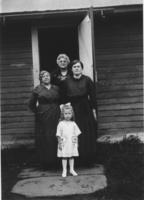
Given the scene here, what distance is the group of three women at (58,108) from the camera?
659 cm

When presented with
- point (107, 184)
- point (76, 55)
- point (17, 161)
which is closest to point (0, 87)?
point (17, 161)

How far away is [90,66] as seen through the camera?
26.9 feet

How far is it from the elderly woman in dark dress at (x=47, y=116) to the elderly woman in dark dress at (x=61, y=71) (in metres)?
0.18

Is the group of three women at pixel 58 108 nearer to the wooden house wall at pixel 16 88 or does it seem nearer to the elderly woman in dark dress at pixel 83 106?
the elderly woman in dark dress at pixel 83 106

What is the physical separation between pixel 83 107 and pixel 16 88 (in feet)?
7.14

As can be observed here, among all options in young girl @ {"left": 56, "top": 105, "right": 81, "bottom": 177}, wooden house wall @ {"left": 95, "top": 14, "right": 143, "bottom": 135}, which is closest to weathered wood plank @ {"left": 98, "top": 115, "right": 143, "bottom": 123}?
wooden house wall @ {"left": 95, "top": 14, "right": 143, "bottom": 135}

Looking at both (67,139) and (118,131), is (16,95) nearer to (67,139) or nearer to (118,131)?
(118,131)

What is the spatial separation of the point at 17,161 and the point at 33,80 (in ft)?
5.45

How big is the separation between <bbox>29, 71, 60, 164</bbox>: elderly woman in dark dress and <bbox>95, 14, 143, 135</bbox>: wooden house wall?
1846 mm

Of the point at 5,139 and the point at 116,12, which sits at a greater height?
the point at 116,12

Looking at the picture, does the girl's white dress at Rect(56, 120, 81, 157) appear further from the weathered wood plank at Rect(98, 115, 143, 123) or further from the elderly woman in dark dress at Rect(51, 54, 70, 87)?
the weathered wood plank at Rect(98, 115, 143, 123)

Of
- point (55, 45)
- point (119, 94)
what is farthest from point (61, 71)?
point (55, 45)

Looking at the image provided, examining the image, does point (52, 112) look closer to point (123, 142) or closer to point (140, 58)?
point (123, 142)

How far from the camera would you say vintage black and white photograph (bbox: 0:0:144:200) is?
663 cm
